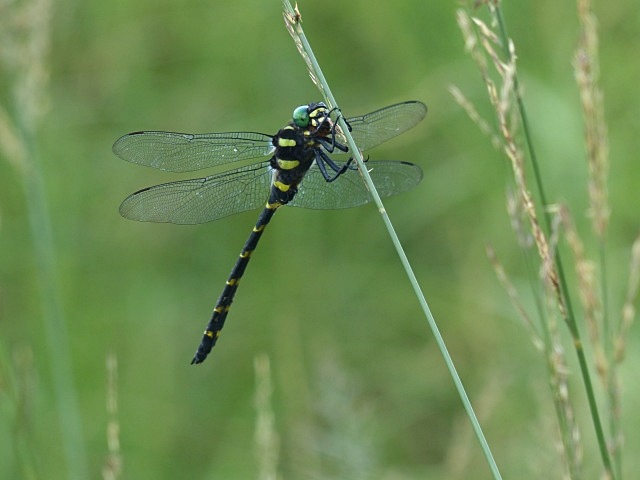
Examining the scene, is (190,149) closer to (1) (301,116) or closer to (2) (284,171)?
(2) (284,171)

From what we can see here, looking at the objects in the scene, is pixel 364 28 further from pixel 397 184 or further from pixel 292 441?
pixel 292 441

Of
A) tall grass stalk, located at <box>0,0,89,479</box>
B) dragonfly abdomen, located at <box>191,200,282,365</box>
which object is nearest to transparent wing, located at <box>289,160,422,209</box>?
dragonfly abdomen, located at <box>191,200,282,365</box>

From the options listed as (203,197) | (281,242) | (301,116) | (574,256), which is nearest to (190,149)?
(203,197)

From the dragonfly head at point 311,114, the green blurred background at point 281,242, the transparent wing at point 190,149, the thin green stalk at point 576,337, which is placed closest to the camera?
the thin green stalk at point 576,337

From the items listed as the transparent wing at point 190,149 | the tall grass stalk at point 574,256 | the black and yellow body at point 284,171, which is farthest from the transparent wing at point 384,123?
the tall grass stalk at point 574,256

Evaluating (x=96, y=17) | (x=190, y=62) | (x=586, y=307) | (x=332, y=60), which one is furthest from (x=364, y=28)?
(x=586, y=307)

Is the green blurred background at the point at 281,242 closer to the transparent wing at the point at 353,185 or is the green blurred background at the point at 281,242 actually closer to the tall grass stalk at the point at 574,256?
the transparent wing at the point at 353,185

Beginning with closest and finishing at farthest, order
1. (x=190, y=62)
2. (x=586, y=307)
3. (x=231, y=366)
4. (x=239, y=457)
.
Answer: (x=586, y=307)
(x=239, y=457)
(x=231, y=366)
(x=190, y=62)

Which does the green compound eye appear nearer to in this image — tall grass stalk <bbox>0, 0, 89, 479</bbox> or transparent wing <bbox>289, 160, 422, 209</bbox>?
transparent wing <bbox>289, 160, 422, 209</bbox>
